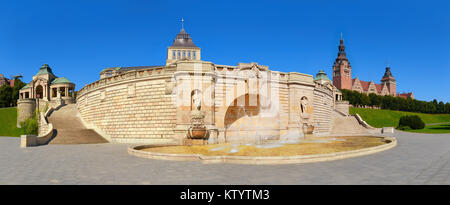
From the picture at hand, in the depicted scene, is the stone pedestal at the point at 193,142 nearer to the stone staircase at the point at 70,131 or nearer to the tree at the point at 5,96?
the stone staircase at the point at 70,131

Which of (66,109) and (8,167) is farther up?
(66,109)

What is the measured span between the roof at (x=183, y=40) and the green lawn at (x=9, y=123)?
40275 millimetres

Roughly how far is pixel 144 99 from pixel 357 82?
12616 cm

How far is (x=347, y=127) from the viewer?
44.8m

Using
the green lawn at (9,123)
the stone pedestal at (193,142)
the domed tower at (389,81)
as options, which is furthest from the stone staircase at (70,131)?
the domed tower at (389,81)

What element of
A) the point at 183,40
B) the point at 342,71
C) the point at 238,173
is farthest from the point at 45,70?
the point at 342,71

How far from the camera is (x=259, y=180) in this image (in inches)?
329

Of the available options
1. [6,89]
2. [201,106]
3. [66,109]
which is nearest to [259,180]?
[201,106]

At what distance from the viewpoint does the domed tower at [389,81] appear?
151 metres

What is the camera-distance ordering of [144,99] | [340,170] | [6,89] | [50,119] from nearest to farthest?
[340,170] → [144,99] → [50,119] → [6,89]

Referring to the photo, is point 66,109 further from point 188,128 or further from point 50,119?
point 188,128

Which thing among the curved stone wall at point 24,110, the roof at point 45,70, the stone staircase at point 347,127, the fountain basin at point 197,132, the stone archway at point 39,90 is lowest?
the stone staircase at point 347,127

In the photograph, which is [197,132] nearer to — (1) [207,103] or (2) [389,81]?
(1) [207,103]

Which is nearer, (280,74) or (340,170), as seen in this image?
(340,170)
